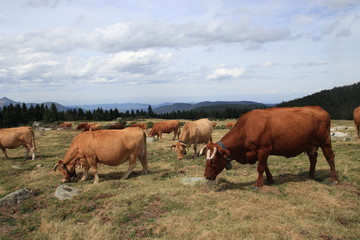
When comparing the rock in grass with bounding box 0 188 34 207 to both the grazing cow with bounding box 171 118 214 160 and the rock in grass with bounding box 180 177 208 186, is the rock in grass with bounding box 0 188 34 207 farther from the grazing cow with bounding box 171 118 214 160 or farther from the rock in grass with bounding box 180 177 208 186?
the grazing cow with bounding box 171 118 214 160

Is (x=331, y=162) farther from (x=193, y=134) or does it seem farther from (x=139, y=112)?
(x=139, y=112)

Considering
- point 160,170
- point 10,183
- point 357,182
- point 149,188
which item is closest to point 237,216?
point 149,188

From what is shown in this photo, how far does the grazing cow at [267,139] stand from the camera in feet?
30.5

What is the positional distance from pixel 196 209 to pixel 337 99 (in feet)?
571

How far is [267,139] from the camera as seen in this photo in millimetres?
9289

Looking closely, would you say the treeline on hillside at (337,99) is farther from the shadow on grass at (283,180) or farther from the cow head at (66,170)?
the cow head at (66,170)

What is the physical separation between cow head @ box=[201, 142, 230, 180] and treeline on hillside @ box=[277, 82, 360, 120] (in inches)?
5717

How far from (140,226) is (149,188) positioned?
311 centimetres

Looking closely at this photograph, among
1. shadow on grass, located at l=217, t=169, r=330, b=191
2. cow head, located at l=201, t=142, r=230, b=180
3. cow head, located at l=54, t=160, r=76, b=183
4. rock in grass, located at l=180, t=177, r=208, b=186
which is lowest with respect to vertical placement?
shadow on grass, located at l=217, t=169, r=330, b=191

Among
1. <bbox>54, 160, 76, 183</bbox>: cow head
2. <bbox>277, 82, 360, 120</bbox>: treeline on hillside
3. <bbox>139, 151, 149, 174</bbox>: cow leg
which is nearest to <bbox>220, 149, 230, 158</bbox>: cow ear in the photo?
<bbox>139, 151, 149, 174</bbox>: cow leg

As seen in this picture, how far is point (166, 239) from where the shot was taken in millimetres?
6117

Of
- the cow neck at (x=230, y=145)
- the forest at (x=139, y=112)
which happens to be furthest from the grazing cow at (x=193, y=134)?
the forest at (x=139, y=112)

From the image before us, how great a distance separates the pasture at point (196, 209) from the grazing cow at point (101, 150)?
2.77ft

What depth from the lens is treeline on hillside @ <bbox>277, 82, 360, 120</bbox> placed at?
462 ft
